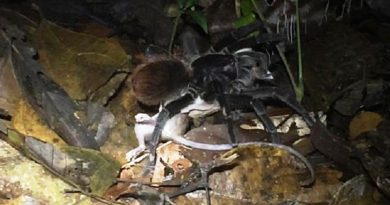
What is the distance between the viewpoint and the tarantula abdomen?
2.33m

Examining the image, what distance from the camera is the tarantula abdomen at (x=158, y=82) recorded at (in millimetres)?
2332

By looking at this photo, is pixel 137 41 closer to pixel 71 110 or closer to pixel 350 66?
pixel 71 110

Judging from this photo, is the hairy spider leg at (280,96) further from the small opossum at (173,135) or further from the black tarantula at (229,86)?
the small opossum at (173,135)

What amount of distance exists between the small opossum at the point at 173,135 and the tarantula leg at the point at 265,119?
0.07m

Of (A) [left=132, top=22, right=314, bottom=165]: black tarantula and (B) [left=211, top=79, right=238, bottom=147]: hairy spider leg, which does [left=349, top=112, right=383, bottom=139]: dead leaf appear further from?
(B) [left=211, top=79, right=238, bottom=147]: hairy spider leg

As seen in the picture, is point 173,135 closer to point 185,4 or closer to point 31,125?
point 31,125

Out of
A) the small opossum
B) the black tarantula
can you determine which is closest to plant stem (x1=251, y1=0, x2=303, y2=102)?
the black tarantula

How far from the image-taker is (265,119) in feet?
7.55

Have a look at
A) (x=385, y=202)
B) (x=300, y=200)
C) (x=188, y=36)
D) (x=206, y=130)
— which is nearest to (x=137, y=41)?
(x=188, y=36)

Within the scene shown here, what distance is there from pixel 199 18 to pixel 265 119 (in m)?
0.64

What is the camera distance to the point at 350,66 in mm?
2629

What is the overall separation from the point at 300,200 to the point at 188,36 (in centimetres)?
101

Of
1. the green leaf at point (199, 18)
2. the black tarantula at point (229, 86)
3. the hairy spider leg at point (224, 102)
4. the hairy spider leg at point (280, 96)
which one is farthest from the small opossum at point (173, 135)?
the green leaf at point (199, 18)

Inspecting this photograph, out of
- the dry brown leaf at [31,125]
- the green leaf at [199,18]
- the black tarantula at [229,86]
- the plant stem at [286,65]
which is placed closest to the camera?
the dry brown leaf at [31,125]
